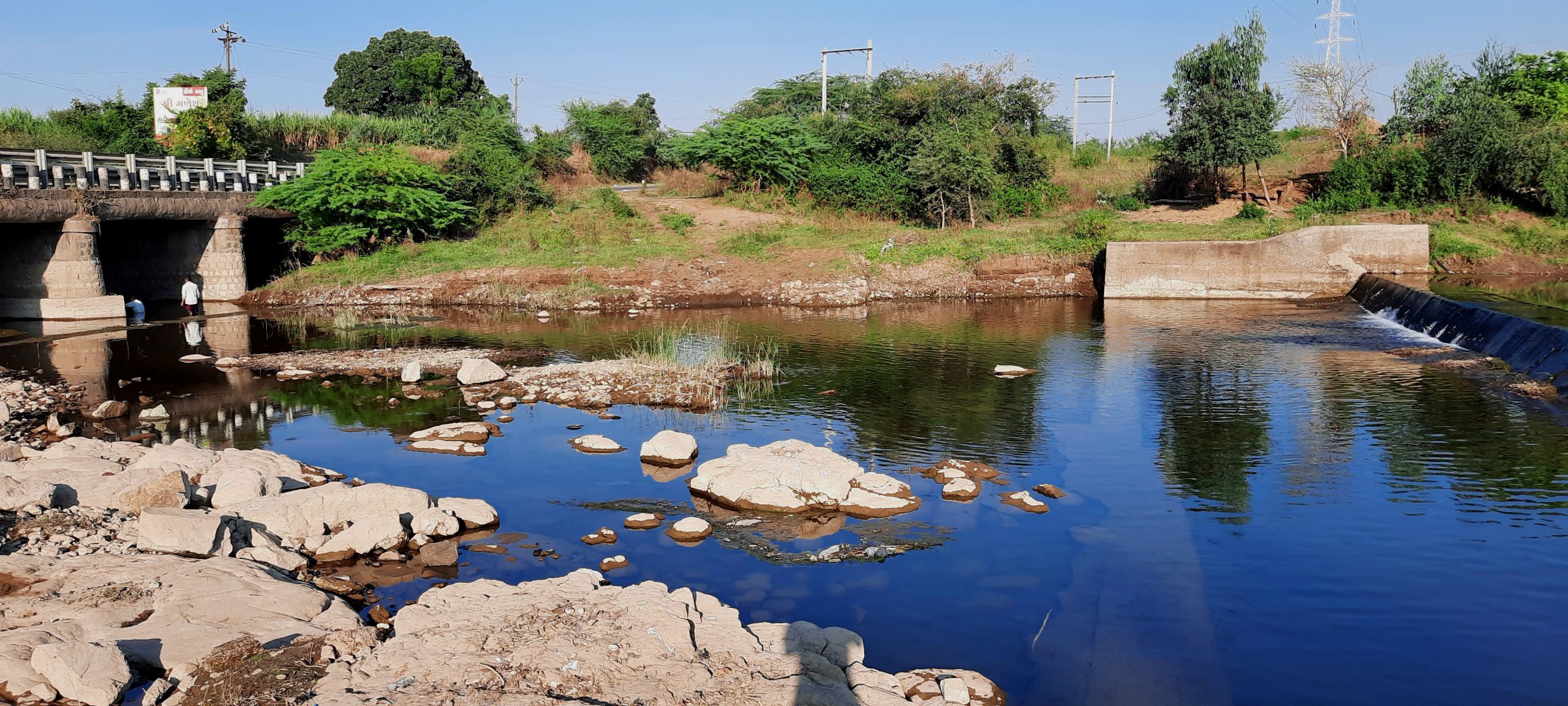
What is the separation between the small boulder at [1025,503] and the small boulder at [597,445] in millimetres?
5166

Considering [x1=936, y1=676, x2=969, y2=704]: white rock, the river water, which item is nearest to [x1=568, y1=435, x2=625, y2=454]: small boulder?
the river water

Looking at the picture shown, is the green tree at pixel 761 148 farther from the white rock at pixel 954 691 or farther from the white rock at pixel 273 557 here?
the white rock at pixel 954 691

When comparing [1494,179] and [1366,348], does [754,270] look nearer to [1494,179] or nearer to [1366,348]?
[1366,348]

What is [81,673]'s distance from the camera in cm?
638

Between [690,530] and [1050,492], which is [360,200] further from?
[1050,492]

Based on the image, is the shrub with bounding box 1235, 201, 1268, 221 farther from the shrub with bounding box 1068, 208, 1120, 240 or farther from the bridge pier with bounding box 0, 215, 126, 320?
the bridge pier with bounding box 0, 215, 126, 320

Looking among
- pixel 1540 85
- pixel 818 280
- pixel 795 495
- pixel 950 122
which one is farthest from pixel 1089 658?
pixel 1540 85

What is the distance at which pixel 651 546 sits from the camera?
33.0 ft

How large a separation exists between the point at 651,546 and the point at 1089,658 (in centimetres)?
429

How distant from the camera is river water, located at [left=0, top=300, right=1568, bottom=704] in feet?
25.4

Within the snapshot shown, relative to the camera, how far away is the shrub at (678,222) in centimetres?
3497

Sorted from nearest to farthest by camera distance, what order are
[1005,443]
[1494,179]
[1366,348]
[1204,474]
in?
1. [1204,474]
2. [1005,443]
3. [1366,348]
4. [1494,179]

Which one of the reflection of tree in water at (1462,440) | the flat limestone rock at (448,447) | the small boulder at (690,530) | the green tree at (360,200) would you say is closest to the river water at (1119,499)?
the reflection of tree in water at (1462,440)

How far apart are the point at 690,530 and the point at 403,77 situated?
180ft
